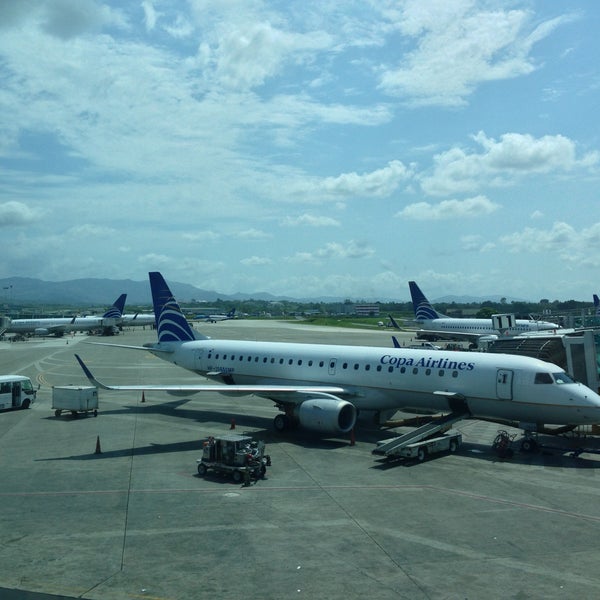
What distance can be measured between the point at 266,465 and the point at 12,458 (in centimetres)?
1140

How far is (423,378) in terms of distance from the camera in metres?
29.8

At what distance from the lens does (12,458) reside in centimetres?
2630

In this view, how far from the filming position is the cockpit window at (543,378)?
1048 inches

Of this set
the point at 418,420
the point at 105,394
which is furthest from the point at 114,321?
the point at 418,420

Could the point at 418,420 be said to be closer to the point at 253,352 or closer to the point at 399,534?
the point at 253,352

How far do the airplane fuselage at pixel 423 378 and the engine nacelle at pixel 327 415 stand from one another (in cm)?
212

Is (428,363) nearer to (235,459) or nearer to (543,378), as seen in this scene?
(543,378)

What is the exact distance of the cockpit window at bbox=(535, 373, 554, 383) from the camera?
26.6m

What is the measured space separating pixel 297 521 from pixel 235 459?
17.6 feet

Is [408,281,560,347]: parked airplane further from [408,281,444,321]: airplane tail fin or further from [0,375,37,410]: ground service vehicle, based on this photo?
[0,375,37,410]: ground service vehicle

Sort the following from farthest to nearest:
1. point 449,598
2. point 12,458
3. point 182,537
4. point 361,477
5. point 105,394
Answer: point 105,394
point 12,458
point 361,477
point 182,537
point 449,598

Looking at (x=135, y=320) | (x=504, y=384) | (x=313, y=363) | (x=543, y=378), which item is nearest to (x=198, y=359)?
(x=313, y=363)

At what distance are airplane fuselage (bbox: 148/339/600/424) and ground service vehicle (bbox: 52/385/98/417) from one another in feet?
25.2

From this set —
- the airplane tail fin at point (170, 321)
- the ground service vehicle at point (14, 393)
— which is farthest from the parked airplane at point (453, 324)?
the ground service vehicle at point (14, 393)
